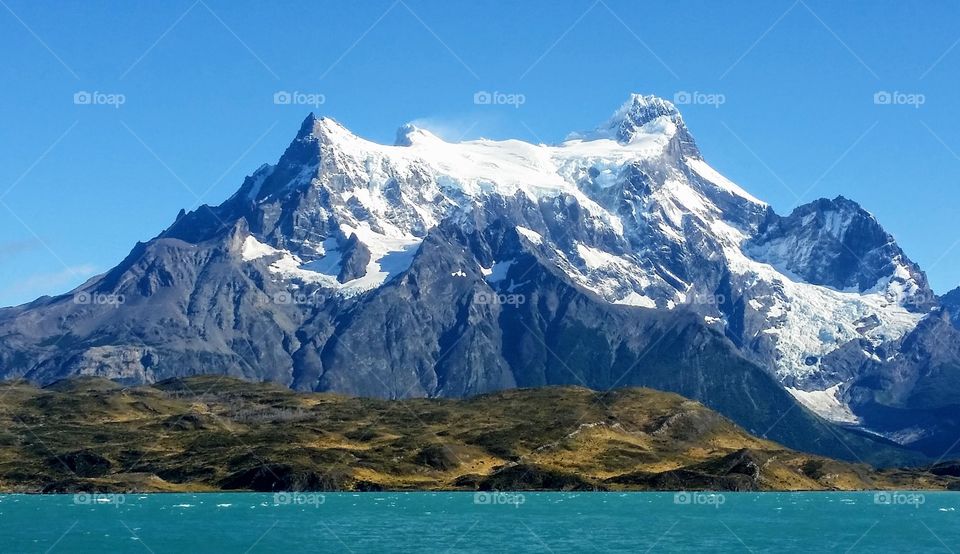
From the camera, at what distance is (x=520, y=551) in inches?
7835

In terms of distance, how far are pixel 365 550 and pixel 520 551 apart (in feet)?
77.5

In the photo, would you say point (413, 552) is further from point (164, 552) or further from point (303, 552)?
point (164, 552)

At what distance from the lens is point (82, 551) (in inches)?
7781

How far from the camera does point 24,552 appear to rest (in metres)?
192

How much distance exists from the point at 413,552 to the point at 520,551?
16.5 m

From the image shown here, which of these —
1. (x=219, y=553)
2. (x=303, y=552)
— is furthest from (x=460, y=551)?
→ (x=219, y=553)

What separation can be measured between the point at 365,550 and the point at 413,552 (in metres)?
8.60

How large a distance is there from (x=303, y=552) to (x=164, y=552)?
69.6ft

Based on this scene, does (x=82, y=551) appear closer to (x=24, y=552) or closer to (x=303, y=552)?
(x=24, y=552)

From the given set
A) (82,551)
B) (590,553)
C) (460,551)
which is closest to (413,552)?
(460,551)

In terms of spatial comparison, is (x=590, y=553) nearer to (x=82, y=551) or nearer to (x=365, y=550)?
(x=365, y=550)

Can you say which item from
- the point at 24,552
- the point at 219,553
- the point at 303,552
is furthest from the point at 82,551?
the point at 303,552

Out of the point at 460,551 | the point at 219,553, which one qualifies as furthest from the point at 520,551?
the point at 219,553

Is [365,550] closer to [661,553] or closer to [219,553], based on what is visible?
[219,553]
